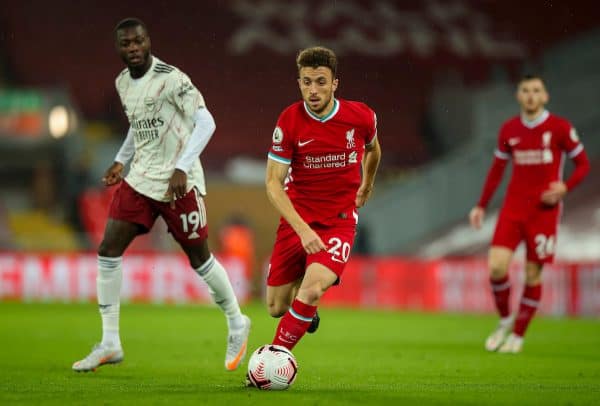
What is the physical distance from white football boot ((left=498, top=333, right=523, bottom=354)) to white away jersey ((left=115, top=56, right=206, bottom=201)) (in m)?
3.39

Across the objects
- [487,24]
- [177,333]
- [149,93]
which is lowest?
[177,333]

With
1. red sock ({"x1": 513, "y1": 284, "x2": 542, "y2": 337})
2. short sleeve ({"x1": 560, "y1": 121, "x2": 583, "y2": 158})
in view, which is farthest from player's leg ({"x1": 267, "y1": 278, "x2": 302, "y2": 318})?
short sleeve ({"x1": 560, "y1": 121, "x2": 583, "y2": 158})

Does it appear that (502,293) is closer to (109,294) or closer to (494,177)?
(494,177)

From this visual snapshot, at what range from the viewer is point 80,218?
32.5 meters

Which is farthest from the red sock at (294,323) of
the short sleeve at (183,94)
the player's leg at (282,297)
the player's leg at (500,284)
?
the player's leg at (500,284)

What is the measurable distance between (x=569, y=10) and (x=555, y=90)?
4.32 metres

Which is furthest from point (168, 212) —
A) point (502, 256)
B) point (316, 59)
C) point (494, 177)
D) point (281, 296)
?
point (494, 177)

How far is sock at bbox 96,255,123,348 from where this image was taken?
690 centimetres

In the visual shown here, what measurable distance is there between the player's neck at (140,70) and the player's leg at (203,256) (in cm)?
83

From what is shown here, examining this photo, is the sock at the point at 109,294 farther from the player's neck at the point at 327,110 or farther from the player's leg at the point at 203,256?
the player's neck at the point at 327,110

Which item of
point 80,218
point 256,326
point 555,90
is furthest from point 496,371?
point 80,218

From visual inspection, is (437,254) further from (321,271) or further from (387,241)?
(321,271)

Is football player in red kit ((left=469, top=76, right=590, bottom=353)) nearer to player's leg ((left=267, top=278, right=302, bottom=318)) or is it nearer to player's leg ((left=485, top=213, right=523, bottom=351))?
player's leg ((left=485, top=213, right=523, bottom=351))

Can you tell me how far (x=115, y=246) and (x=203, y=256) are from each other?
590mm
